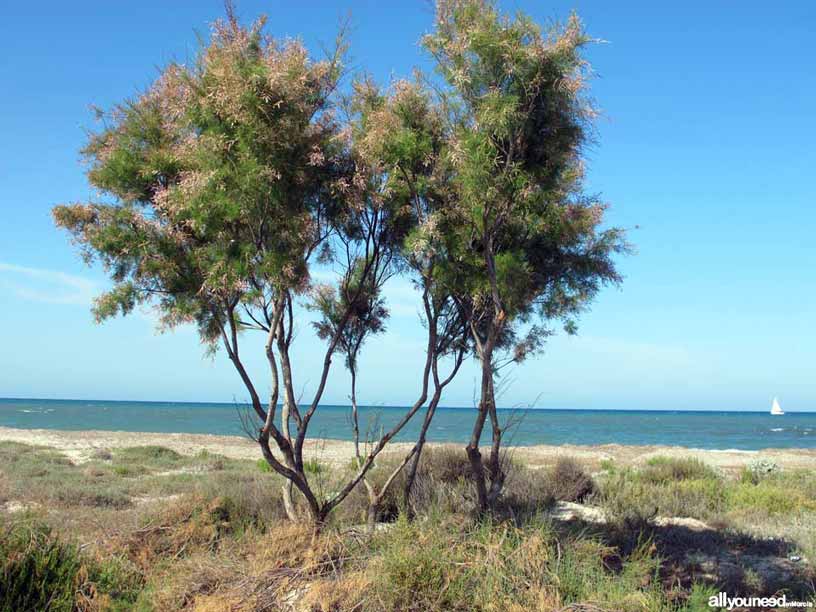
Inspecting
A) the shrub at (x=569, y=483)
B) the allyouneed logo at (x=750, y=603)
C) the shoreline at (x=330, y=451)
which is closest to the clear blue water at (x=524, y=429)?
the shoreline at (x=330, y=451)

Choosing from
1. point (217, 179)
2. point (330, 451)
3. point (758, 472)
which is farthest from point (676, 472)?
point (330, 451)

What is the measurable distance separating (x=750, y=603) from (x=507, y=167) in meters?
5.31

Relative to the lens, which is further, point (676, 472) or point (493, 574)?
point (676, 472)

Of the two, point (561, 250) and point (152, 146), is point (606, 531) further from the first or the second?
point (152, 146)

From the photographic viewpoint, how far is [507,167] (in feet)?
26.7

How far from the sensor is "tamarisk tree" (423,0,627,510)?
26.6 feet

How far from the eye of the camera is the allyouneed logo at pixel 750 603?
7.54m

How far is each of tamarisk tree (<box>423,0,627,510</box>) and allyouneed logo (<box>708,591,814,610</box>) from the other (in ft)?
8.83

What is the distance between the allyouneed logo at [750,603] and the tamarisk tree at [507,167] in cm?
269

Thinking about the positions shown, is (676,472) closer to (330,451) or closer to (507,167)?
(507,167)

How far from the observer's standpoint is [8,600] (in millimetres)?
6543

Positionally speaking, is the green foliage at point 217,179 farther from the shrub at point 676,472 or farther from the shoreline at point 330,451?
the shoreline at point 330,451

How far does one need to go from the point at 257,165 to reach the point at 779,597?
7.55 meters

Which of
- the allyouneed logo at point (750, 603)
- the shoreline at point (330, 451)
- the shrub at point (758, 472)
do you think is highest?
the shrub at point (758, 472)
